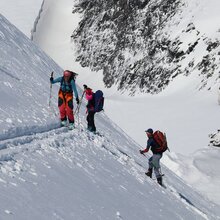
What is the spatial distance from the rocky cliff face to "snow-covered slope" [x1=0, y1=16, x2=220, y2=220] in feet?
131

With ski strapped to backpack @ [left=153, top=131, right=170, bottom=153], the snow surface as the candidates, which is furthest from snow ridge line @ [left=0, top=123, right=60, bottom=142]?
the snow surface

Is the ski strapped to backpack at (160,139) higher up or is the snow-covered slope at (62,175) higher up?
the ski strapped to backpack at (160,139)

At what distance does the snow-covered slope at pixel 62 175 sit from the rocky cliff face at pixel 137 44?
3992 cm

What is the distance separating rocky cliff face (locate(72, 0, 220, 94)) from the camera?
53.6 meters

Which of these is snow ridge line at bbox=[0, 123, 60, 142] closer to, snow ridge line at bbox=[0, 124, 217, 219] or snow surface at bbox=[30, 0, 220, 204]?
snow ridge line at bbox=[0, 124, 217, 219]

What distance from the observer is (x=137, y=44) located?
59.4 metres

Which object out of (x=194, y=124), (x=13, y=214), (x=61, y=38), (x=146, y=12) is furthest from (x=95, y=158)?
(x=61, y=38)

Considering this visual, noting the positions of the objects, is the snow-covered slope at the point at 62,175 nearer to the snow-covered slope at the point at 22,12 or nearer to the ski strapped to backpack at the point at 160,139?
the ski strapped to backpack at the point at 160,139

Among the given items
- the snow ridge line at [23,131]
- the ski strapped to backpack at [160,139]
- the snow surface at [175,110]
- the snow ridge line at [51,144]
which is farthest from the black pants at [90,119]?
the snow surface at [175,110]

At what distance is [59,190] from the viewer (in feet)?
23.3

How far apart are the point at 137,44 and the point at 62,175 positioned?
5254cm

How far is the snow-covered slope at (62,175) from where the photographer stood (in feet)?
20.8

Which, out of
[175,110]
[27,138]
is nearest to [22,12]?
[175,110]

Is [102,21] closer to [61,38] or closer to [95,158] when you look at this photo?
[61,38]
